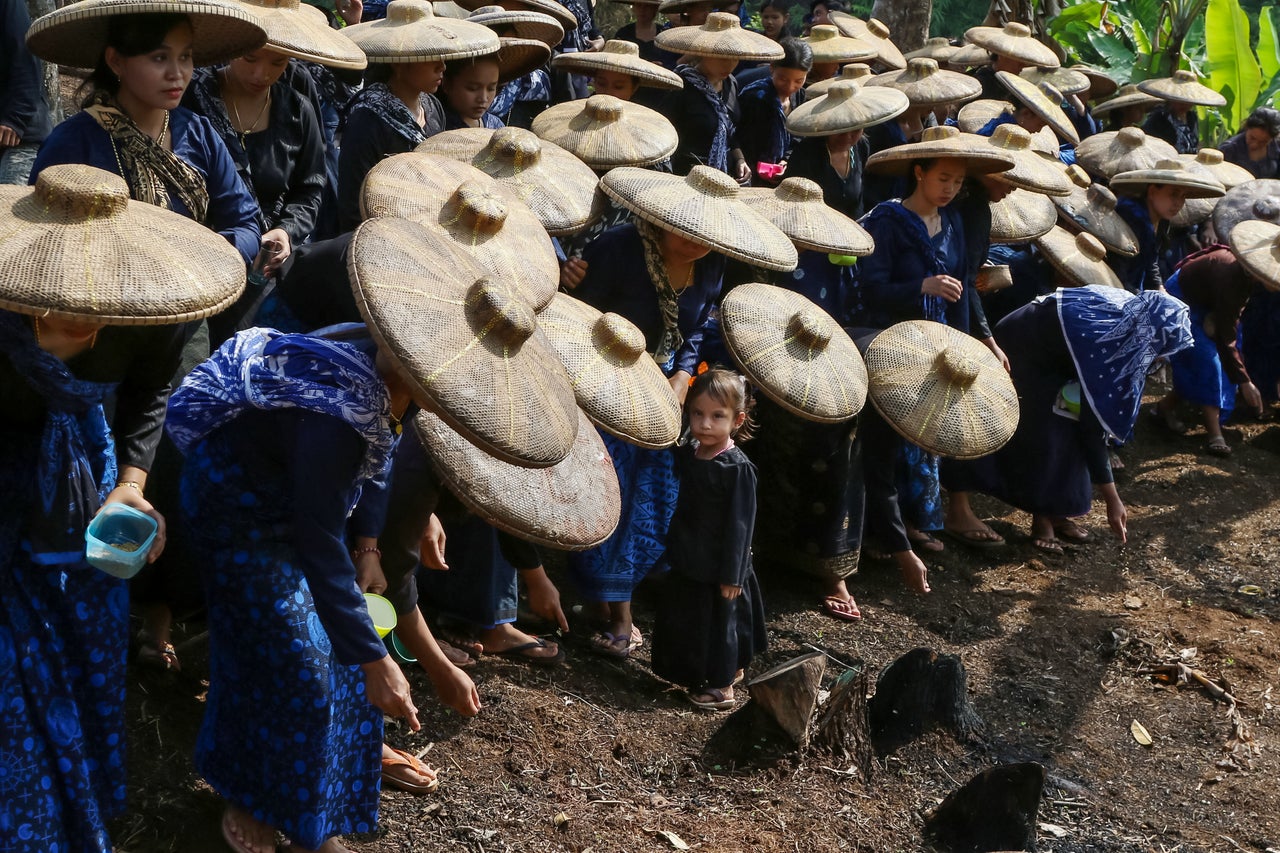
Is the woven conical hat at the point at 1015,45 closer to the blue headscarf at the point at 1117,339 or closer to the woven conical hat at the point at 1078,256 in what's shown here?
the woven conical hat at the point at 1078,256

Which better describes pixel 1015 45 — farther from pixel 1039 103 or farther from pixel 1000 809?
pixel 1000 809

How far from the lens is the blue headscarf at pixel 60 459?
2.69 meters

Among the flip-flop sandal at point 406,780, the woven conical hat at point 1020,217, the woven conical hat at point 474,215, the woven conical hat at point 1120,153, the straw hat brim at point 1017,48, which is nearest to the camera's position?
the flip-flop sandal at point 406,780

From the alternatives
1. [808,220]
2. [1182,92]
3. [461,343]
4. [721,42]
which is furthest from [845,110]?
[1182,92]

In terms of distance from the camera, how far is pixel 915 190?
6.23 m

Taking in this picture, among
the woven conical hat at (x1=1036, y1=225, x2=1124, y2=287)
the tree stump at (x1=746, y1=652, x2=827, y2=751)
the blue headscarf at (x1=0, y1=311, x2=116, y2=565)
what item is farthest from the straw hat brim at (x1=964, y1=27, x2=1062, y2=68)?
the blue headscarf at (x1=0, y1=311, x2=116, y2=565)

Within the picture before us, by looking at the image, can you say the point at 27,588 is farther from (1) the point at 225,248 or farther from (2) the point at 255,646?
(1) the point at 225,248

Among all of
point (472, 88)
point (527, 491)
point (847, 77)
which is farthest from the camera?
point (847, 77)

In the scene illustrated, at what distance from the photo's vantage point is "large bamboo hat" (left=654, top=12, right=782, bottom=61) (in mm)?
6738

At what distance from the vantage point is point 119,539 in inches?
111

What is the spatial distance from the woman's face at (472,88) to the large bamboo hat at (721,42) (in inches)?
64.7

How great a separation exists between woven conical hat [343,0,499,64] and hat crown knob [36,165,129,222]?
2343 mm

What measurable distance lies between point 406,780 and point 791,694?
1294 mm

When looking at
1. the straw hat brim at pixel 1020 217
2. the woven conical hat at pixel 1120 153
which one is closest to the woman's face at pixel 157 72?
the straw hat brim at pixel 1020 217
